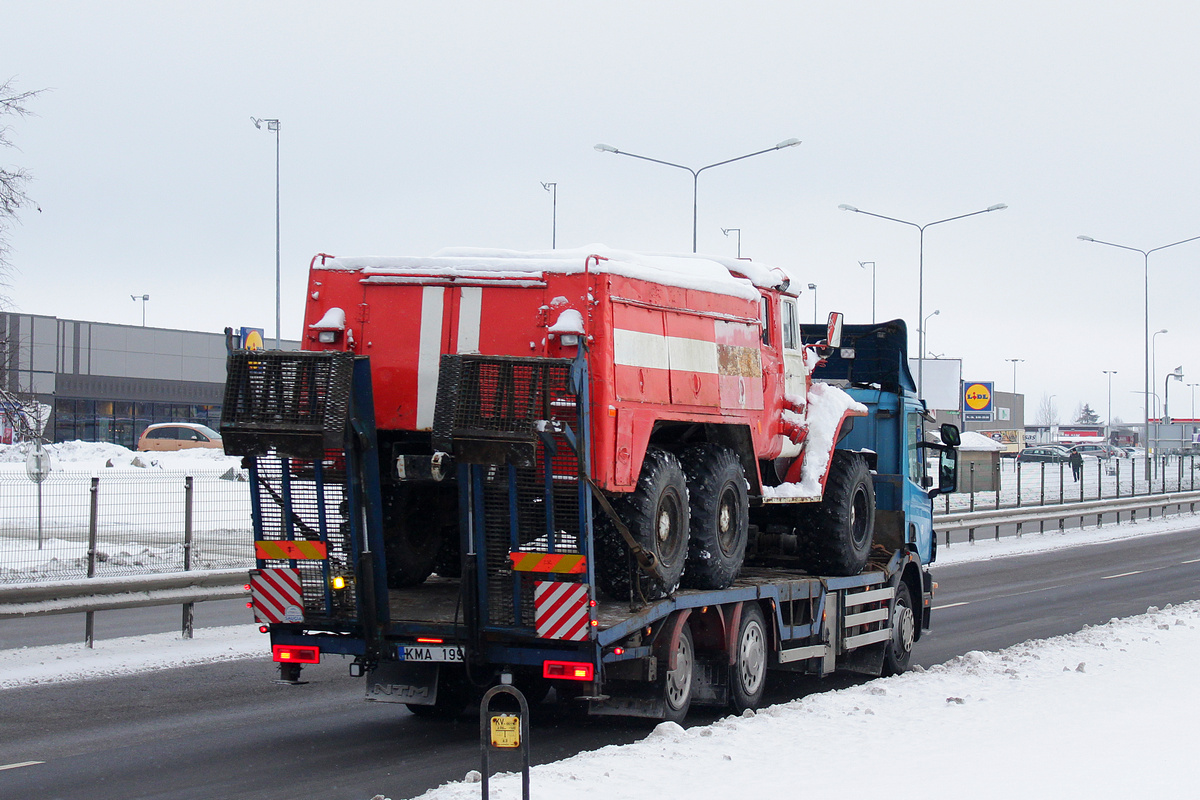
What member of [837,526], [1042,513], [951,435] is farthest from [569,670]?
[1042,513]

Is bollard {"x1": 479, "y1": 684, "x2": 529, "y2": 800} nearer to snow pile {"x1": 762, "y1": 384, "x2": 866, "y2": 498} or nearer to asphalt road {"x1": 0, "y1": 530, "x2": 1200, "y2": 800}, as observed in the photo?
asphalt road {"x1": 0, "y1": 530, "x2": 1200, "y2": 800}

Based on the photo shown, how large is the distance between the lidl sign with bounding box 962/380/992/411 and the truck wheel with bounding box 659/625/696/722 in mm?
45987

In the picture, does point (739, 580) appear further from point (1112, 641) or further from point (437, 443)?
point (1112, 641)

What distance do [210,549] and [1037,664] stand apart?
13487mm

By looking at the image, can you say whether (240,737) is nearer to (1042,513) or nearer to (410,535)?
(410,535)

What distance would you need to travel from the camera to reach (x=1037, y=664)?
11.6m

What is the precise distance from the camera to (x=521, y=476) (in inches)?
323

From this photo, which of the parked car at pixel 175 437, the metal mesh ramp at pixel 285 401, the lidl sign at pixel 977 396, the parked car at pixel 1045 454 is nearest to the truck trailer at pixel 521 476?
the metal mesh ramp at pixel 285 401

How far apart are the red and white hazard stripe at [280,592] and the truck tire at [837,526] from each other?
4891mm

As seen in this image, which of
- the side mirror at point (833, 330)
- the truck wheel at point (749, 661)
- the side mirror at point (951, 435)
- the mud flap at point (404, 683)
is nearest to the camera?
the mud flap at point (404, 683)

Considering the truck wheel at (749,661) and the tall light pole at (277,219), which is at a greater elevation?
the tall light pole at (277,219)

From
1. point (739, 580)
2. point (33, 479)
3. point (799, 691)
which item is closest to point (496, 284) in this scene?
point (739, 580)

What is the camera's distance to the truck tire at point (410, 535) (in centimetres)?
961

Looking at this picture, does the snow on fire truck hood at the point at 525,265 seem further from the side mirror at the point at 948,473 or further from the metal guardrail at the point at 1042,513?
the metal guardrail at the point at 1042,513
